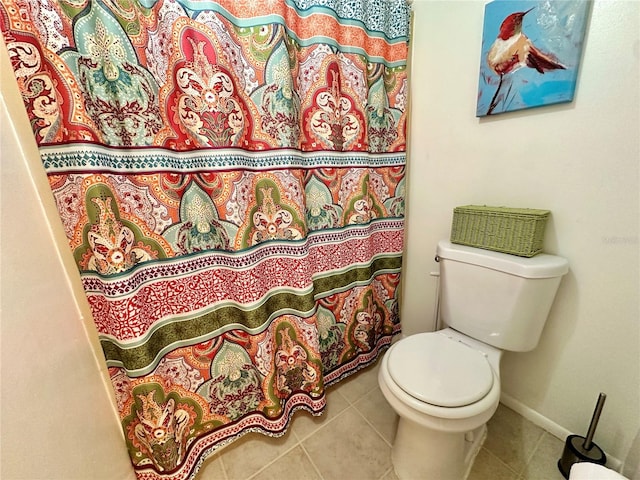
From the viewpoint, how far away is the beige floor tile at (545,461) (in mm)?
853

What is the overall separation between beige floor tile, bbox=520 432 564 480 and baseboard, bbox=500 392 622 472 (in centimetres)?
2

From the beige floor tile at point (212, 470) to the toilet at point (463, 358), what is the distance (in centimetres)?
67

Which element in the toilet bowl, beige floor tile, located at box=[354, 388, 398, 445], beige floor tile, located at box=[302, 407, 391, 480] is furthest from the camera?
beige floor tile, located at box=[354, 388, 398, 445]

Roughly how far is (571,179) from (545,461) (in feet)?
3.40

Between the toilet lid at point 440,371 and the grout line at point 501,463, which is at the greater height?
the toilet lid at point 440,371

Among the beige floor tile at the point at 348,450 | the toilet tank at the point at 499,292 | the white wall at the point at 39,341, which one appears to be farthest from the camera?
the beige floor tile at the point at 348,450

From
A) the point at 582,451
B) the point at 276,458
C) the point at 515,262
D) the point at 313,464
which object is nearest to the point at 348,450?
the point at 313,464

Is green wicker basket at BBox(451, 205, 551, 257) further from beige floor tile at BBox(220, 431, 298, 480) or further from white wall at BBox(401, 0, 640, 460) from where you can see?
beige floor tile at BBox(220, 431, 298, 480)

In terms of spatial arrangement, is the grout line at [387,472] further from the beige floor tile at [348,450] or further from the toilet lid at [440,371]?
the toilet lid at [440,371]

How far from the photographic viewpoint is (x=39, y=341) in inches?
20.6

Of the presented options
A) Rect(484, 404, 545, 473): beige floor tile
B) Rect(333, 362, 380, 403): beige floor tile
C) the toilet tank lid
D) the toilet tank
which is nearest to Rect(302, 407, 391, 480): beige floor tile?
Rect(333, 362, 380, 403): beige floor tile

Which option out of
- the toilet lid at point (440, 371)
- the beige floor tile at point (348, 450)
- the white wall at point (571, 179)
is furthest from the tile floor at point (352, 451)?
the toilet lid at point (440, 371)

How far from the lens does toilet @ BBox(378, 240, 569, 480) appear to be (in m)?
0.70

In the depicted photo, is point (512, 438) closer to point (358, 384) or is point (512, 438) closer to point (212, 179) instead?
point (358, 384)
